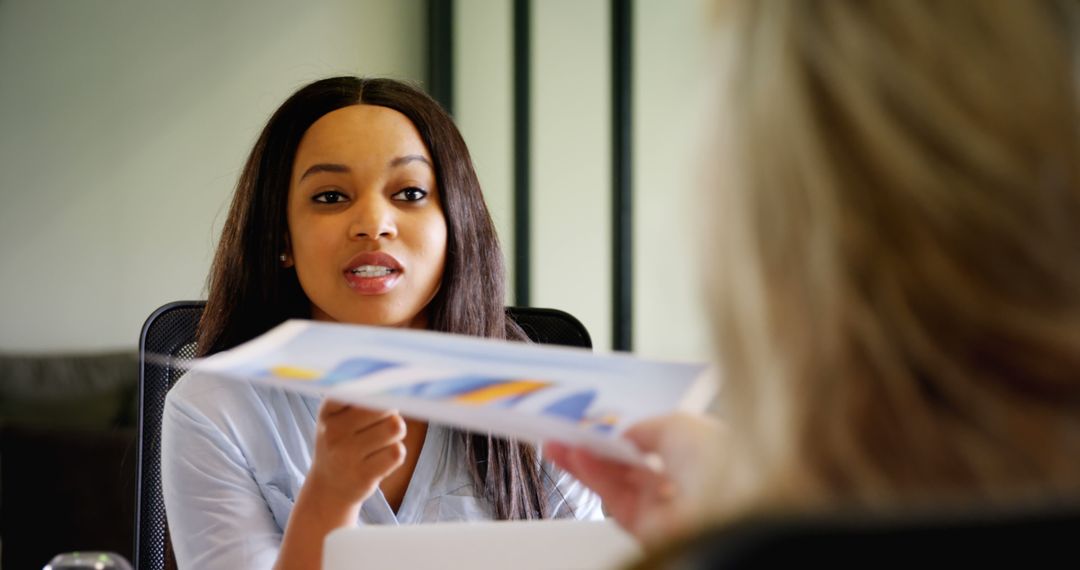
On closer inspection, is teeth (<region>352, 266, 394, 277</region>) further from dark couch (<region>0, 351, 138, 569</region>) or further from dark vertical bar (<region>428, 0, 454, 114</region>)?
dark vertical bar (<region>428, 0, 454, 114</region>)

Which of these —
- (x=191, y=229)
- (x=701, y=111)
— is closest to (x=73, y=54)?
(x=191, y=229)

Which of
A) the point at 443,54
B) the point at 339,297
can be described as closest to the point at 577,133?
the point at 443,54

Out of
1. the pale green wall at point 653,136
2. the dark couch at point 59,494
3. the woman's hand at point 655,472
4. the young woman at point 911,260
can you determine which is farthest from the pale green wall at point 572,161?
the young woman at point 911,260

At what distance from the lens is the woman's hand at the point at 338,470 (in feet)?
3.35

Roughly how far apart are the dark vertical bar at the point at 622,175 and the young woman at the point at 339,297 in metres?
1.96

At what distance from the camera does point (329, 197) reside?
61.0 inches

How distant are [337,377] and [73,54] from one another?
3.87 m

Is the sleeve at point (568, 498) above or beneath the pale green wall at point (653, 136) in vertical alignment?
beneath

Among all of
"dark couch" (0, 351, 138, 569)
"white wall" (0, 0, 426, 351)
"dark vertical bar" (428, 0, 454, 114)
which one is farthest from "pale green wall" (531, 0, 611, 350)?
"dark couch" (0, 351, 138, 569)

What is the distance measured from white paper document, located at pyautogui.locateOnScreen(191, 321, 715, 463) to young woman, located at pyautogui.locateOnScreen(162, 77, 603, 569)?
666 mm

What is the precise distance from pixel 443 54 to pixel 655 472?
4.00 metres

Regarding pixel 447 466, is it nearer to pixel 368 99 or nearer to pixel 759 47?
pixel 368 99

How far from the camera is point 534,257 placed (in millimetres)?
4176

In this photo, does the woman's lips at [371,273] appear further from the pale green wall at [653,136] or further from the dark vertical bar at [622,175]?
the dark vertical bar at [622,175]
